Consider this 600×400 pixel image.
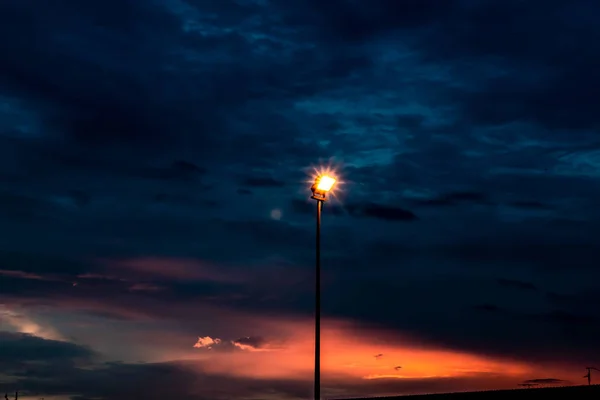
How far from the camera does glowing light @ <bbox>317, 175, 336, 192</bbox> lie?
25688 millimetres

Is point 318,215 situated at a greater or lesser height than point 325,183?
lesser

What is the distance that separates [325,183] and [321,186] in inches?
7.4

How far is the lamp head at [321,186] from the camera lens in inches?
1011

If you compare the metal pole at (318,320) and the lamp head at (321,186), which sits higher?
the lamp head at (321,186)

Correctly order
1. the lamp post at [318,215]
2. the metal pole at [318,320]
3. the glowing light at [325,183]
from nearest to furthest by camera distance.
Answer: the metal pole at [318,320]
the lamp post at [318,215]
the glowing light at [325,183]

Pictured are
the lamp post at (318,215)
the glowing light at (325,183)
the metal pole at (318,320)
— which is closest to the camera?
the metal pole at (318,320)

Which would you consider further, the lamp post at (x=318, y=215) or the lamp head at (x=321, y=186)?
the lamp head at (x=321, y=186)

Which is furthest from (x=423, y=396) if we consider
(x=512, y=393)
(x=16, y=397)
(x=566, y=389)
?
(x=16, y=397)

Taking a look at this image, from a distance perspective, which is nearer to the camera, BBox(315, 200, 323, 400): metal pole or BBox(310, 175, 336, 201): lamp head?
BBox(315, 200, 323, 400): metal pole

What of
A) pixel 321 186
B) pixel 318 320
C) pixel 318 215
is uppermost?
pixel 321 186

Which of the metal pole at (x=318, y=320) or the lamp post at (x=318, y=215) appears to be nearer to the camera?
the metal pole at (x=318, y=320)

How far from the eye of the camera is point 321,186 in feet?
84.4

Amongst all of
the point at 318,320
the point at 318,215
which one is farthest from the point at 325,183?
the point at 318,320

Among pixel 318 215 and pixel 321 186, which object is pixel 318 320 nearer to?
pixel 318 215
